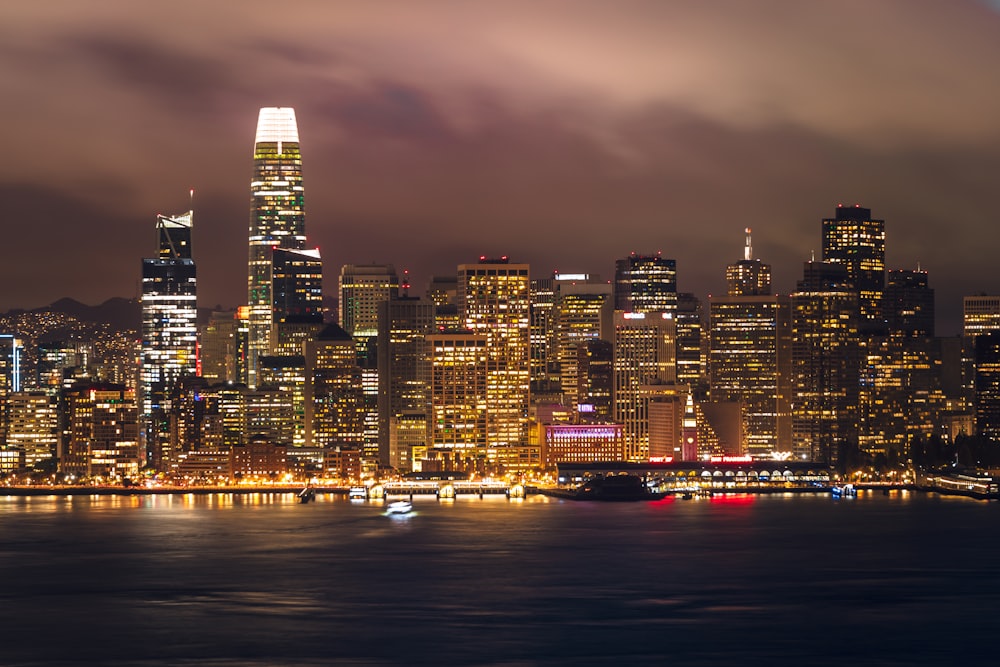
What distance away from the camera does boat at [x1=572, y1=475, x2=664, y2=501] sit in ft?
591

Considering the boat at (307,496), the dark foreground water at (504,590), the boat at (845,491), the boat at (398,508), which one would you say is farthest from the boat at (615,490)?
the dark foreground water at (504,590)

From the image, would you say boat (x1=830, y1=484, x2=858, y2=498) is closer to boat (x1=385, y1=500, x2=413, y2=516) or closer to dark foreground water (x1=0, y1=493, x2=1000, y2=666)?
dark foreground water (x1=0, y1=493, x2=1000, y2=666)

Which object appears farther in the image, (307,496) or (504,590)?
(307,496)

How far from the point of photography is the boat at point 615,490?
180 metres

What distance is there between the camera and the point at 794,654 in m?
69.7

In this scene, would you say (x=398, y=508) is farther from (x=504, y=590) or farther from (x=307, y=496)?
(x=504, y=590)

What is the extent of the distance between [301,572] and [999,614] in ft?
120

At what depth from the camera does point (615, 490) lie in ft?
595

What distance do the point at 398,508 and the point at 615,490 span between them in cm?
2942

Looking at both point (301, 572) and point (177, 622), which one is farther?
point (301, 572)

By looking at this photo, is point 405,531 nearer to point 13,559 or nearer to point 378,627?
point 13,559

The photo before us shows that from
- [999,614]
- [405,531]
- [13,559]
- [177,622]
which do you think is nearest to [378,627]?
[177,622]

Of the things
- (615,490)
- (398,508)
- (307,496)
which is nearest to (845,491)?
(615,490)

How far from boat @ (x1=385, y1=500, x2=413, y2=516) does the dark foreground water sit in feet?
26.7
